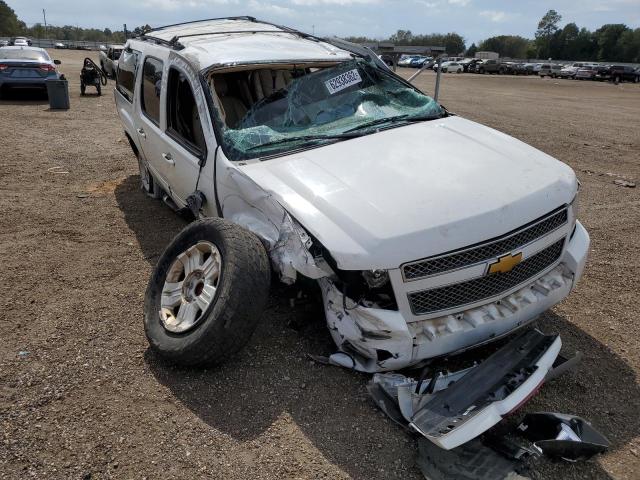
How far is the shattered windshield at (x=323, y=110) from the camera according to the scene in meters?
3.55

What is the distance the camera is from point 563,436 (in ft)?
8.10

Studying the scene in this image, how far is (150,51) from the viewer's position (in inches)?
190

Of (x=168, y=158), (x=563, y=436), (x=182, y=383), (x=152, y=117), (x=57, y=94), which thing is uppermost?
(x=152, y=117)

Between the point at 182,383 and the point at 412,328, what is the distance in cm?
138

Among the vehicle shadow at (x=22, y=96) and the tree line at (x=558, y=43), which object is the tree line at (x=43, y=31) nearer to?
the vehicle shadow at (x=22, y=96)

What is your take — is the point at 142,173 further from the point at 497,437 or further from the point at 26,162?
the point at 497,437

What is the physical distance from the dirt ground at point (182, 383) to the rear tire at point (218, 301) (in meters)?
0.23

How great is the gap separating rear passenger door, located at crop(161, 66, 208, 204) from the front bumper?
5.32 ft

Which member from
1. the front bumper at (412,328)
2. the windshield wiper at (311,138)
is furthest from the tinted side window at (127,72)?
the front bumper at (412,328)

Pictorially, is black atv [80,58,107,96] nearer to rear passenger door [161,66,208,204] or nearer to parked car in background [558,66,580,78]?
rear passenger door [161,66,208,204]

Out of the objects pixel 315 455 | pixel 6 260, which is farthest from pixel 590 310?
pixel 6 260

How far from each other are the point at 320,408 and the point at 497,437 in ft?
3.03

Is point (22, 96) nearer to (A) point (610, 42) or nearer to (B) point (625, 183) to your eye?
(B) point (625, 183)

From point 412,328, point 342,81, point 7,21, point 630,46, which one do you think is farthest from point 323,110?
point 630,46
